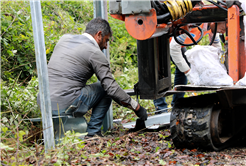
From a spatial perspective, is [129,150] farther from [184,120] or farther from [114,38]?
[114,38]

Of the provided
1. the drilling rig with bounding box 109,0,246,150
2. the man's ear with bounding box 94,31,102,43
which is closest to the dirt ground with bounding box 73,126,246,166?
the drilling rig with bounding box 109,0,246,150

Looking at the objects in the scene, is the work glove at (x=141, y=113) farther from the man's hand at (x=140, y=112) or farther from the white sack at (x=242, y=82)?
the white sack at (x=242, y=82)

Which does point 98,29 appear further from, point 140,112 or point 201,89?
point 201,89

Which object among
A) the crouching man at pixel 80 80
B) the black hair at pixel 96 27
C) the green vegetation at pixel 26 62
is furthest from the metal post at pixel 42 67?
the black hair at pixel 96 27

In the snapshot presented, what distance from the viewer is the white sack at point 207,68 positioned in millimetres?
2822

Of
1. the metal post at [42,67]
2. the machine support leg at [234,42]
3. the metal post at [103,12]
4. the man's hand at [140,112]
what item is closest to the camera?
the metal post at [42,67]

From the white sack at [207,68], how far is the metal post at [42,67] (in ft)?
4.90

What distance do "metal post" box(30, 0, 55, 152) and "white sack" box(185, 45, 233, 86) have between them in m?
1.49

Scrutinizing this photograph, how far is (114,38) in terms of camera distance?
7.35m

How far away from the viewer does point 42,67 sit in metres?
2.39

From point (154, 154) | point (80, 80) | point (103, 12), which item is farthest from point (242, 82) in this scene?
point (103, 12)

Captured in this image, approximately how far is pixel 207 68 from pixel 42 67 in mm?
1589

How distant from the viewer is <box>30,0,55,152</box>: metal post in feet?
7.66

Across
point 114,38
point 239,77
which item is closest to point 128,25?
point 239,77
